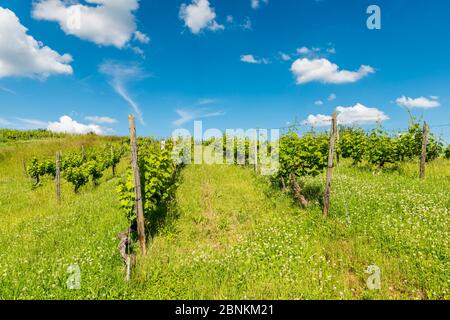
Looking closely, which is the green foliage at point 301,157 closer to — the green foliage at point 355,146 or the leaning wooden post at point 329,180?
the leaning wooden post at point 329,180

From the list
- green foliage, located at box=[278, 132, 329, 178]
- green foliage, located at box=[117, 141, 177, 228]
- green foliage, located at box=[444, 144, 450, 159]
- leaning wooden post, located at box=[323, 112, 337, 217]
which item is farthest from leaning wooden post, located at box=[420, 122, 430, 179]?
green foliage, located at box=[117, 141, 177, 228]

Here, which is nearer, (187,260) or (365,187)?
(187,260)

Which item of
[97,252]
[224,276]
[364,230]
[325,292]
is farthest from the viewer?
[364,230]

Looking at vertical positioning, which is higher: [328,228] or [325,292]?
A: [328,228]

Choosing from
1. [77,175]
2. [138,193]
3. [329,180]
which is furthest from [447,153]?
[77,175]

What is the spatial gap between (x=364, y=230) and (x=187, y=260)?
485cm

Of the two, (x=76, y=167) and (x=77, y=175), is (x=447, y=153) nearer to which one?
(x=77, y=175)

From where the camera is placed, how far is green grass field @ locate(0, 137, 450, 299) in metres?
5.52

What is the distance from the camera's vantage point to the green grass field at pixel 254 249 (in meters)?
5.52

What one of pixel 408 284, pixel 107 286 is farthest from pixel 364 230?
pixel 107 286

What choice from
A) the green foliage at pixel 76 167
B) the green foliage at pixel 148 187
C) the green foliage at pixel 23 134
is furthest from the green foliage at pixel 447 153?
the green foliage at pixel 23 134

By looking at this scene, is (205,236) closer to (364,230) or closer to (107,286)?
(107,286)
